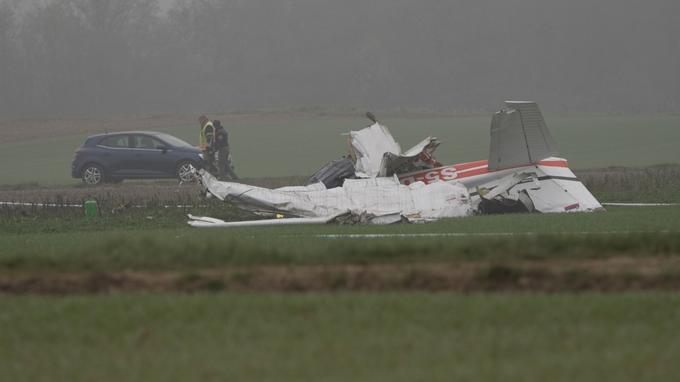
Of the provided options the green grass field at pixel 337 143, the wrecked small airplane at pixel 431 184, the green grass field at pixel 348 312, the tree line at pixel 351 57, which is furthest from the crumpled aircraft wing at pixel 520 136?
the tree line at pixel 351 57

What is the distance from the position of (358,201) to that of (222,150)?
48.8 feet

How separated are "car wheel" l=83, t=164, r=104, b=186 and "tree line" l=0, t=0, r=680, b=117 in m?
61.4

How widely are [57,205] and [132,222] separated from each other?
2854mm

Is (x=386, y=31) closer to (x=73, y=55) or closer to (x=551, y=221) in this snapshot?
(x=73, y=55)

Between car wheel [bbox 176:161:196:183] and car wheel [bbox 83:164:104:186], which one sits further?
car wheel [bbox 83:164:104:186]

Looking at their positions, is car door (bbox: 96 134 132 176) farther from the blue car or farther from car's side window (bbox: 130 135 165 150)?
car's side window (bbox: 130 135 165 150)

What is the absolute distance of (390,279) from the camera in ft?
26.7

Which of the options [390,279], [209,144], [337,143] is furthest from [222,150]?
[390,279]

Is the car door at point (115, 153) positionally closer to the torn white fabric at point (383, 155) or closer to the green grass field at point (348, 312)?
the torn white fabric at point (383, 155)

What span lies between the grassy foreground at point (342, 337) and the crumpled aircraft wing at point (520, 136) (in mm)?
11738

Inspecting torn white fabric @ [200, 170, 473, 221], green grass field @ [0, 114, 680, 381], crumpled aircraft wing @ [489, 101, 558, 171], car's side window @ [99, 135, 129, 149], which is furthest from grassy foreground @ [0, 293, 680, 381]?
car's side window @ [99, 135, 129, 149]

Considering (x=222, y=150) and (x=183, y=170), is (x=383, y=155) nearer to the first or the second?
(x=183, y=170)

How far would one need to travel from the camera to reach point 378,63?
323 feet

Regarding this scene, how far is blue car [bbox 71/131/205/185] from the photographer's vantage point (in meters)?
32.2
